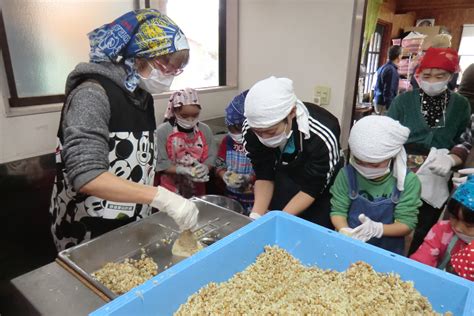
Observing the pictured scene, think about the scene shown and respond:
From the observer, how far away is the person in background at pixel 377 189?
3.75 feet

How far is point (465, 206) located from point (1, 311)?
142cm

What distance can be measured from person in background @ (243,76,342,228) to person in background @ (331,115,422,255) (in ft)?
0.32

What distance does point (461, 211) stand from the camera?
1.08 m

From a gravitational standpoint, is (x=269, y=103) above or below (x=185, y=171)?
above

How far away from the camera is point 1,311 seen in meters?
0.94

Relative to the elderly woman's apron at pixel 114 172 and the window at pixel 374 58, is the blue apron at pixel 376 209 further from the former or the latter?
the window at pixel 374 58

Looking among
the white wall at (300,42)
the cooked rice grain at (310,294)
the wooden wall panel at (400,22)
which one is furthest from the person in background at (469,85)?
the wooden wall panel at (400,22)

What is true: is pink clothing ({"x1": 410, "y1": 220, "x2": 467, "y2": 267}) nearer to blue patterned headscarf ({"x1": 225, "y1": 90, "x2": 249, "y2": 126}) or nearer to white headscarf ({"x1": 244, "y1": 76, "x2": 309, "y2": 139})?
white headscarf ({"x1": 244, "y1": 76, "x2": 309, "y2": 139})

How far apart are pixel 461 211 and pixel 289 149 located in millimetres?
619

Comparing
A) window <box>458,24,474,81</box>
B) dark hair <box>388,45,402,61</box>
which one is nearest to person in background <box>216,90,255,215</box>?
dark hair <box>388,45,402,61</box>

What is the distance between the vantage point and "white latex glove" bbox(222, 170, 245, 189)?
1.89 metres

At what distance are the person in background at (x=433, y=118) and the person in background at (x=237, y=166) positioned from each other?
2.85ft

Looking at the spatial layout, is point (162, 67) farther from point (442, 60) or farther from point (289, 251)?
point (442, 60)

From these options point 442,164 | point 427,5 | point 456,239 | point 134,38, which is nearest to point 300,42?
point 442,164
